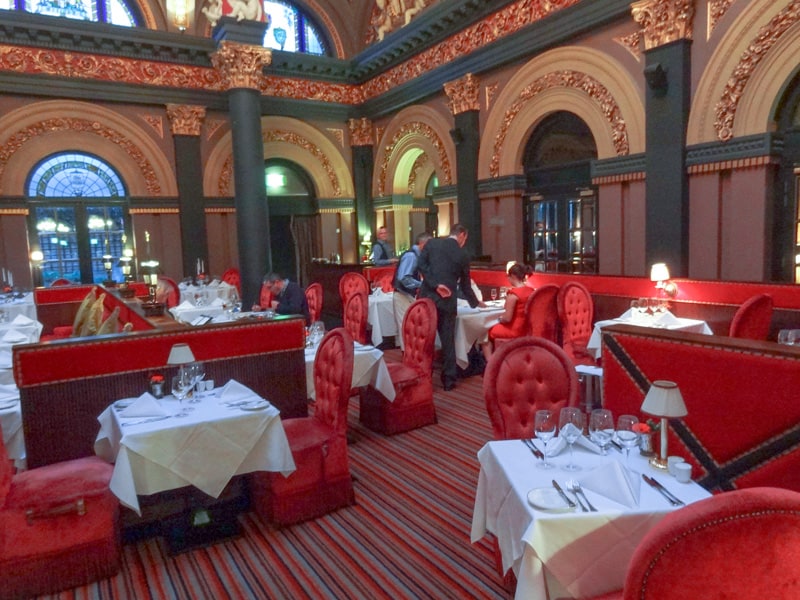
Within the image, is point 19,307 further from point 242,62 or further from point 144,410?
point 144,410

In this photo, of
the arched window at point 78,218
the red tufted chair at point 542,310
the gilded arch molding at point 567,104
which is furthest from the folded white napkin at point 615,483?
the arched window at point 78,218

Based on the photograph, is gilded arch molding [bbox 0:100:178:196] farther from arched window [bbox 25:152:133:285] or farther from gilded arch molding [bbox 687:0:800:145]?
gilded arch molding [bbox 687:0:800:145]

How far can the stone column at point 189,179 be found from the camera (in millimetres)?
11773

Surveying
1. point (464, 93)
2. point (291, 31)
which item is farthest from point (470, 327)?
point (291, 31)

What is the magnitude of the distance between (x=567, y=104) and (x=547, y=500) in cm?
756

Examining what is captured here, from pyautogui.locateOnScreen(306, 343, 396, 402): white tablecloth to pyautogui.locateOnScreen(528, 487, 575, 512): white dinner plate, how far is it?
2.69 m

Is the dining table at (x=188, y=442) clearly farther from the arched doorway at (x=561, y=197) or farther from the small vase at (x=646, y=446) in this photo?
the arched doorway at (x=561, y=197)

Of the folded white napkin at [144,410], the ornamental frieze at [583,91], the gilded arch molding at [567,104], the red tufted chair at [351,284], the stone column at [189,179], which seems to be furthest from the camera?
the stone column at [189,179]

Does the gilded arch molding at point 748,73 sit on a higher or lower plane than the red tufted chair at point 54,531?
higher

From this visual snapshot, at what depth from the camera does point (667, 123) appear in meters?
7.04

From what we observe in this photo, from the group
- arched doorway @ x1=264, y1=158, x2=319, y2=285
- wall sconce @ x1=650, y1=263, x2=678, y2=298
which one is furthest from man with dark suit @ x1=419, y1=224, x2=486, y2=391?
arched doorway @ x1=264, y1=158, x2=319, y2=285

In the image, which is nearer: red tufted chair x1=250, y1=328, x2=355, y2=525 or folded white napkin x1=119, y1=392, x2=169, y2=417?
folded white napkin x1=119, y1=392, x2=169, y2=417

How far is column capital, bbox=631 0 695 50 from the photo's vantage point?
671 cm

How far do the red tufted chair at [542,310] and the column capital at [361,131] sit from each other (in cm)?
888
